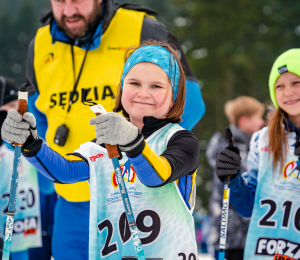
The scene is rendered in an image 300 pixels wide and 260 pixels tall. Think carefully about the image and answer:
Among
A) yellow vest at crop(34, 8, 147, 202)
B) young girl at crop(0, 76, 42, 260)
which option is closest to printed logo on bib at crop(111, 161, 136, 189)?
yellow vest at crop(34, 8, 147, 202)

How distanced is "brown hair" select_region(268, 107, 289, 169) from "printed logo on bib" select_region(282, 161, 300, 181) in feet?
0.12

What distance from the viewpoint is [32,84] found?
291 centimetres

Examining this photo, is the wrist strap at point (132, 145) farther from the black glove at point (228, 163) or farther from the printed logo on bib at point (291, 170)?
the printed logo on bib at point (291, 170)

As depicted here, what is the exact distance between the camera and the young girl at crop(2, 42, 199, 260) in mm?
1766

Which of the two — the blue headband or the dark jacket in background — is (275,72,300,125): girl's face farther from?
the dark jacket in background

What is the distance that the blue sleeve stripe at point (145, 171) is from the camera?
154 cm

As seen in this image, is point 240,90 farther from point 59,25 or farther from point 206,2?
point 59,25

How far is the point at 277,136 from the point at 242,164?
5.48 ft

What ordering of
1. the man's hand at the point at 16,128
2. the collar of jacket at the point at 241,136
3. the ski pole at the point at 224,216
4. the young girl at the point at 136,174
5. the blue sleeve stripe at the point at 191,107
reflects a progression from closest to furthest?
the man's hand at the point at 16,128 → the young girl at the point at 136,174 → the ski pole at the point at 224,216 → the blue sleeve stripe at the point at 191,107 → the collar of jacket at the point at 241,136

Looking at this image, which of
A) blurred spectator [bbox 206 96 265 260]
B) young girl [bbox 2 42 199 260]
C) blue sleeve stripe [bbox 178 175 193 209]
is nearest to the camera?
young girl [bbox 2 42 199 260]

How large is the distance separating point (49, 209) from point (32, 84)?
173 centimetres

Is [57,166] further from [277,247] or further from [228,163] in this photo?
[277,247]

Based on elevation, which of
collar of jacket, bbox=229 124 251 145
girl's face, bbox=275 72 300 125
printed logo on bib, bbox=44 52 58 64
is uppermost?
printed logo on bib, bbox=44 52 58 64

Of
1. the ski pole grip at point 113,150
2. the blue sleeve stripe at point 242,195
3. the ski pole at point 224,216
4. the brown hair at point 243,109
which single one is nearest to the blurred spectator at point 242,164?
the brown hair at point 243,109
